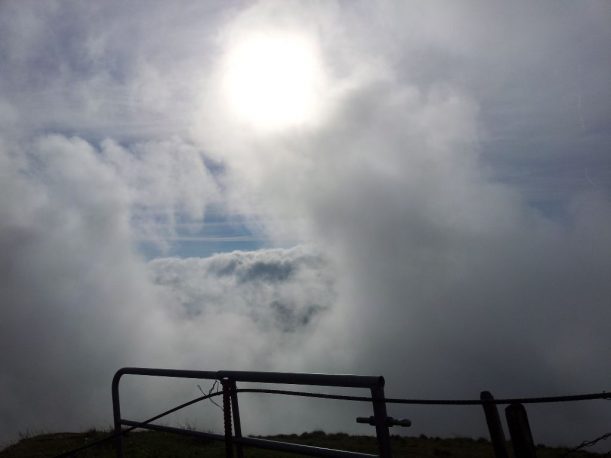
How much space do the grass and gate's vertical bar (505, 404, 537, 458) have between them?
20.9 ft

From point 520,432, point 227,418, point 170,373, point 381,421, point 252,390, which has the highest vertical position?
point 170,373

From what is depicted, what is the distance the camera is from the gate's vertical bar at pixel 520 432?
3758 millimetres

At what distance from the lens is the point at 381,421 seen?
383cm

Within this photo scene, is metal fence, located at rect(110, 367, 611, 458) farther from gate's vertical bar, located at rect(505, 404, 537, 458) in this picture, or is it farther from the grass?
the grass

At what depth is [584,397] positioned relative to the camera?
309cm

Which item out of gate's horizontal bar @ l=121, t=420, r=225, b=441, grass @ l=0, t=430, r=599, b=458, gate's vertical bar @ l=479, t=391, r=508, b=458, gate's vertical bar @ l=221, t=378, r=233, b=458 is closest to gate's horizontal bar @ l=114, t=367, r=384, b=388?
gate's vertical bar @ l=221, t=378, r=233, b=458

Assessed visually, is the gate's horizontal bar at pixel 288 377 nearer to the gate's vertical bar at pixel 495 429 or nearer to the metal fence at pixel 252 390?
the metal fence at pixel 252 390

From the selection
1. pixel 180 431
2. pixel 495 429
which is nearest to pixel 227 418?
pixel 180 431

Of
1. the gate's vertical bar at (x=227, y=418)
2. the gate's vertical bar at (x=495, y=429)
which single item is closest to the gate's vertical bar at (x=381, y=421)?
the gate's vertical bar at (x=495, y=429)

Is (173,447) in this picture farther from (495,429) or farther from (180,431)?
(495,429)

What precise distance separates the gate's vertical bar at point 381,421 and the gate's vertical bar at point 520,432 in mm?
854

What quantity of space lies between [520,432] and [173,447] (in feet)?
27.0

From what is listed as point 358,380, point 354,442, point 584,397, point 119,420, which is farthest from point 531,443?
point 354,442

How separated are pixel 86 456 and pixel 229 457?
575 cm
